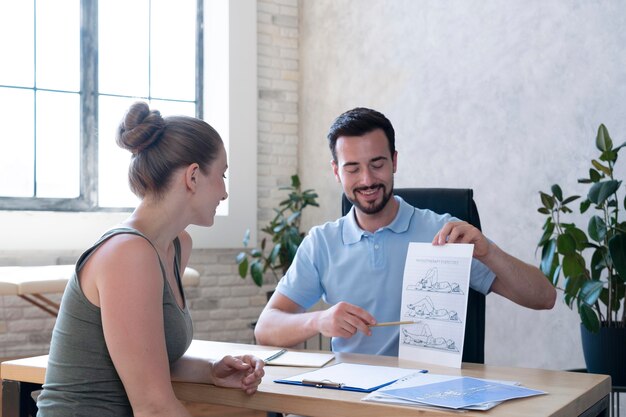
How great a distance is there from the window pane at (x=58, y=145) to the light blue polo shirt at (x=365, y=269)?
303cm

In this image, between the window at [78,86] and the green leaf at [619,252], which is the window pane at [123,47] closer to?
the window at [78,86]

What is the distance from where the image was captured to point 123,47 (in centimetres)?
553

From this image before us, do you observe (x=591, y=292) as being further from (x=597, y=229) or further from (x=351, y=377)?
(x=351, y=377)

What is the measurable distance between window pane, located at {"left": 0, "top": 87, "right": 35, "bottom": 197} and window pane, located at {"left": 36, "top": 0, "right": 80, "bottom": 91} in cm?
18

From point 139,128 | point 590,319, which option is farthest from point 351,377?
point 590,319

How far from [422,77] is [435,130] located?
13.6 inches

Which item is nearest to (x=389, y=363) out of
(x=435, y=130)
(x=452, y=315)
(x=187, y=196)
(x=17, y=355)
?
(x=452, y=315)

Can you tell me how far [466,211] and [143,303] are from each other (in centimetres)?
127

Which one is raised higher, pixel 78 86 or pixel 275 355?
pixel 78 86

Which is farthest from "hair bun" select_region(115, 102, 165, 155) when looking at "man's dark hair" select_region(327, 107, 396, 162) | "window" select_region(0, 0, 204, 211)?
"window" select_region(0, 0, 204, 211)

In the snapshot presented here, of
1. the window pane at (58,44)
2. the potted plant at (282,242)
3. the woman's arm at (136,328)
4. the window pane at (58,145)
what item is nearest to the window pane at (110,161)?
the window pane at (58,145)

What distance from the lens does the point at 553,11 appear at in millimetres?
3932

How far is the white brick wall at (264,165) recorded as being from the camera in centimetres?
557

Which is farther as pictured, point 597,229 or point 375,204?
point 597,229
